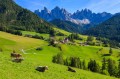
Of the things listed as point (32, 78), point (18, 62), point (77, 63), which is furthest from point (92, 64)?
point (32, 78)

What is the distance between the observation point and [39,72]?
125 ft

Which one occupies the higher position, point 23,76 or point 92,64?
point 23,76

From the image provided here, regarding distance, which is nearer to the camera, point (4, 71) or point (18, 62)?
point (4, 71)

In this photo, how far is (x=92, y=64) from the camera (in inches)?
4712

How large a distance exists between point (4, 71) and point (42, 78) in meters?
5.35

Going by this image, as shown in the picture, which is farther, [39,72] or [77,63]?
[77,63]

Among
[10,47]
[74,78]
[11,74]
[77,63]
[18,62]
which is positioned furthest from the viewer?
[10,47]

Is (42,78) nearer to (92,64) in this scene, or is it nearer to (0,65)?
(0,65)

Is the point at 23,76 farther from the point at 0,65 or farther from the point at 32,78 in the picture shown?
the point at 0,65

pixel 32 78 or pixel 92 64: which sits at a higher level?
pixel 32 78

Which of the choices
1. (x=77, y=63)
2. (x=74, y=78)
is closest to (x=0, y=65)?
(x=74, y=78)

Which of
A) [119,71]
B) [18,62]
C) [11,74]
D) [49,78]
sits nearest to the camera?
[11,74]

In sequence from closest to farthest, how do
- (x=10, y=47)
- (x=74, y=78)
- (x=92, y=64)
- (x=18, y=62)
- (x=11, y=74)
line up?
(x=11, y=74), (x=74, y=78), (x=18, y=62), (x=92, y=64), (x=10, y=47)

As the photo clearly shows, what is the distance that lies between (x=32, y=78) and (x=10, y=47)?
16801 centimetres
